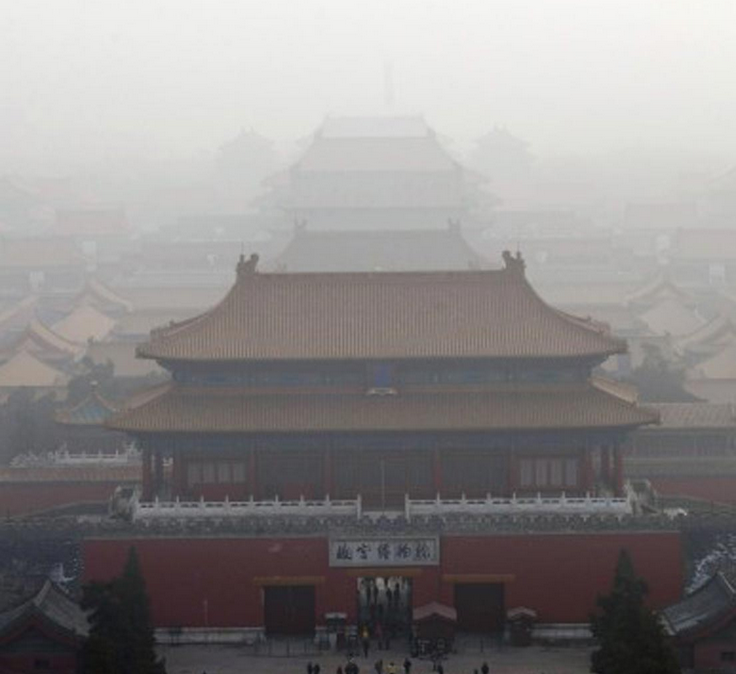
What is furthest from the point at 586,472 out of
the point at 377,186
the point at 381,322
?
the point at 377,186

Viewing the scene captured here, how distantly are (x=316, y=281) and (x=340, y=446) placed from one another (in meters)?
3.61

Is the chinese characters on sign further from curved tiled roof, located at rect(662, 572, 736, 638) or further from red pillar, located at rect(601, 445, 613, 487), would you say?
curved tiled roof, located at rect(662, 572, 736, 638)

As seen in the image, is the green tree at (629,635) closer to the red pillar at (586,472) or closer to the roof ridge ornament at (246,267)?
the red pillar at (586,472)

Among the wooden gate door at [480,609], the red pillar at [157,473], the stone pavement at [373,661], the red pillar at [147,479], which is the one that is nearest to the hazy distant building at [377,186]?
the red pillar at [157,473]

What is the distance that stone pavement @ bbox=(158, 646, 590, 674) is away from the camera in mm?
27203

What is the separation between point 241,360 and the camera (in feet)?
97.9

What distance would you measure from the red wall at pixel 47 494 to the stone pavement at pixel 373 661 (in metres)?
5.84

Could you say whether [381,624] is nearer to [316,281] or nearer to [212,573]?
[212,573]

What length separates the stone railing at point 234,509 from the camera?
96.8 ft

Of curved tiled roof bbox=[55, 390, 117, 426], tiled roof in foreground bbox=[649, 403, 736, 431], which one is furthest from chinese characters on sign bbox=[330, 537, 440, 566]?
curved tiled roof bbox=[55, 390, 117, 426]

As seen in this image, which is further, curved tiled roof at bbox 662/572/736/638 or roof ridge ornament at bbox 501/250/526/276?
roof ridge ornament at bbox 501/250/526/276

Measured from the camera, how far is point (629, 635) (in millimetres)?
23359

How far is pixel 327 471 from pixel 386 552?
2128 mm

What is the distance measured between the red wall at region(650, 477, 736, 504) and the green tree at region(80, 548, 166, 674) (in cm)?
1304
